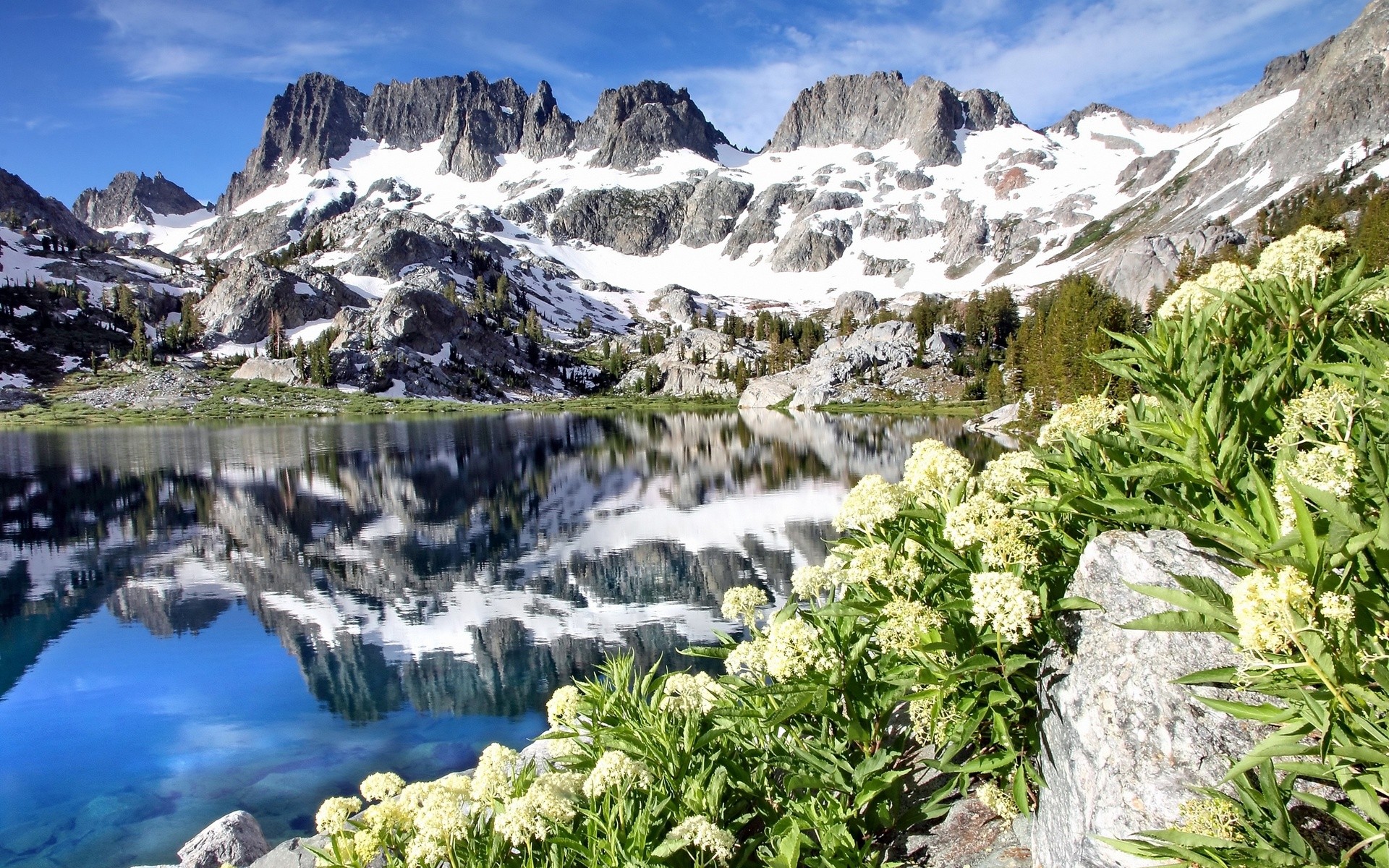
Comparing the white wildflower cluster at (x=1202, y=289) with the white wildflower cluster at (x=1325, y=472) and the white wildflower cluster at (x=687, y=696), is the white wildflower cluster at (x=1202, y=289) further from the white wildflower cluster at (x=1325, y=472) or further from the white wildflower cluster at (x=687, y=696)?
the white wildflower cluster at (x=687, y=696)

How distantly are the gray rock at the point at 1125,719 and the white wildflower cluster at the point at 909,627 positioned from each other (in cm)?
71

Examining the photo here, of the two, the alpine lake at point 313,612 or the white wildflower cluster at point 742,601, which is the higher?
the white wildflower cluster at point 742,601

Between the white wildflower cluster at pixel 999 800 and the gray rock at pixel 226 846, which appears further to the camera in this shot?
the gray rock at pixel 226 846

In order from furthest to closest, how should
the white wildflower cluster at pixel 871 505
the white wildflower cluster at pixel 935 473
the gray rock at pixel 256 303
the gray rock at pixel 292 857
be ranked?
the gray rock at pixel 256 303, the gray rock at pixel 292 857, the white wildflower cluster at pixel 935 473, the white wildflower cluster at pixel 871 505

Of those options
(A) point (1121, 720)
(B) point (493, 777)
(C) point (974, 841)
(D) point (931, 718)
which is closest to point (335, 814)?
(B) point (493, 777)

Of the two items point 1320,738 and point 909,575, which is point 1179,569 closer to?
point 1320,738

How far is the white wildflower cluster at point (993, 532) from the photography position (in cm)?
423

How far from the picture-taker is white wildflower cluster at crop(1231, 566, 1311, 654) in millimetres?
2611

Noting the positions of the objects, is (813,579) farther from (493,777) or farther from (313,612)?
(313,612)

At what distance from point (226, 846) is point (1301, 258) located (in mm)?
14517

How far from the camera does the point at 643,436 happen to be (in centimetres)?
8256

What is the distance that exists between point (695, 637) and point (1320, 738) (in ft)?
57.8

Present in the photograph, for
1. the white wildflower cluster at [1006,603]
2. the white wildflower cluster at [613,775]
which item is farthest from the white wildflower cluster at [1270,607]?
the white wildflower cluster at [613,775]

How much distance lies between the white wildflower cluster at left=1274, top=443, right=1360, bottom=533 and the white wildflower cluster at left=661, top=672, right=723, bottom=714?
13.4ft
